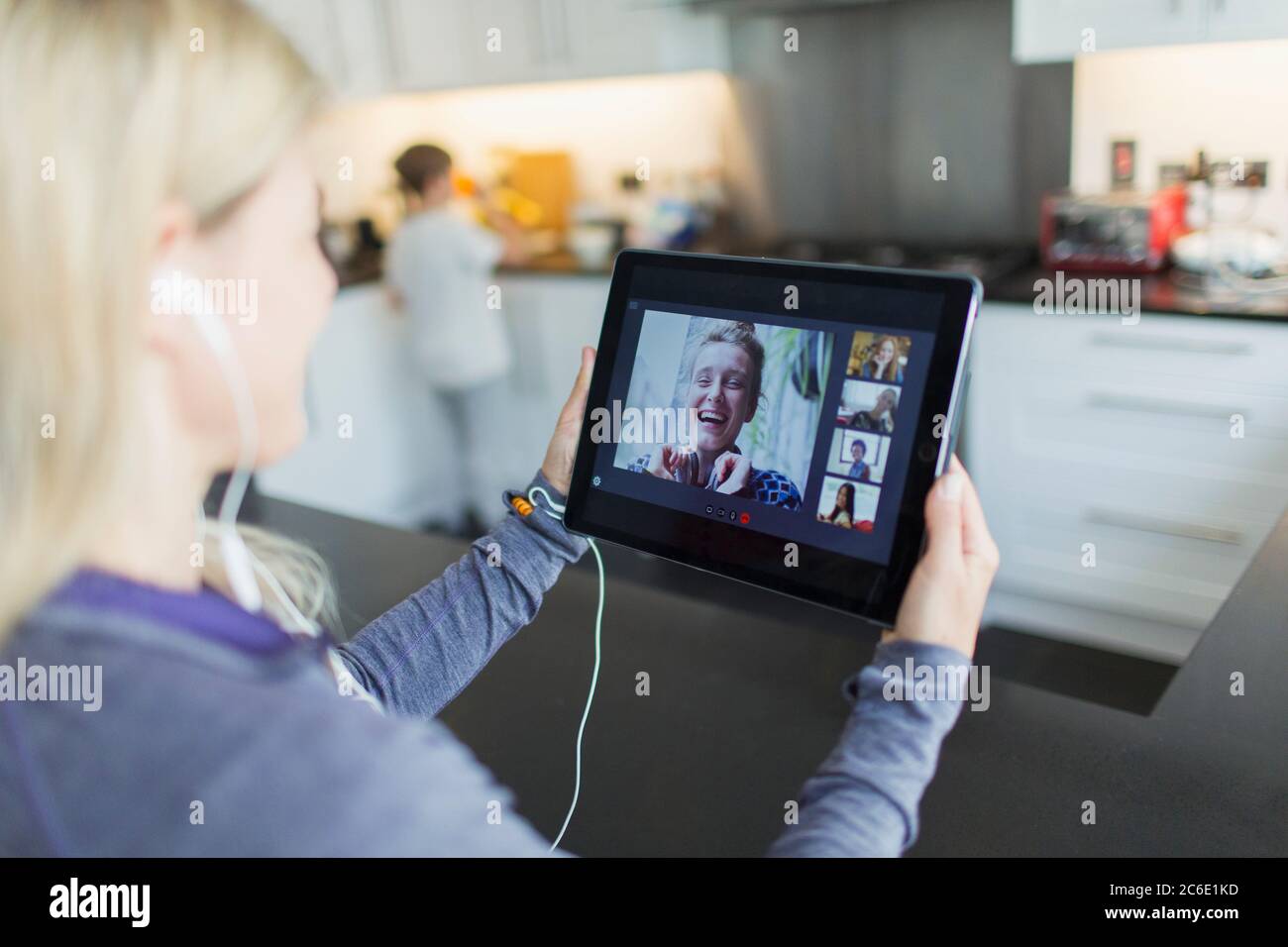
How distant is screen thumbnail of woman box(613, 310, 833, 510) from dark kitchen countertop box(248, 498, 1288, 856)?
0.82ft

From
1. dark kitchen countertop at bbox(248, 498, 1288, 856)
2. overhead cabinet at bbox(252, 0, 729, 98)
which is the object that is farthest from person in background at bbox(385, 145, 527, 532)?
dark kitchen countertop at bbox(248, 498, 1288, 856)

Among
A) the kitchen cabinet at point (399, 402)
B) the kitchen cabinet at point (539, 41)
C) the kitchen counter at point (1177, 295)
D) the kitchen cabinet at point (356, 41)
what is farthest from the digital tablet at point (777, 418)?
the kitchen cabinet at point (356, 41)

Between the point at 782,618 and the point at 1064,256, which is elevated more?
the point at 1064,256

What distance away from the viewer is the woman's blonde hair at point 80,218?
518 millimetres

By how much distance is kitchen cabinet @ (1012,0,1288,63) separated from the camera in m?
2.36

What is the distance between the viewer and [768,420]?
81 centimetres

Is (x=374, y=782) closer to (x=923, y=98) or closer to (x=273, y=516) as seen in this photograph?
(x=273, y=516)

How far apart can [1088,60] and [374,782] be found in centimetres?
286

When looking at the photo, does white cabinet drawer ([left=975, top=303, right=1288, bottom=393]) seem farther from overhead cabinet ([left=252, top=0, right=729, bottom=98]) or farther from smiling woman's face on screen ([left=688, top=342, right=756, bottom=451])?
smiling woman's face on screen ([left=688, top=342, right=756, bottom=451])

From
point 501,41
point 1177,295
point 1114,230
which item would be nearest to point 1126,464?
point 1177,295

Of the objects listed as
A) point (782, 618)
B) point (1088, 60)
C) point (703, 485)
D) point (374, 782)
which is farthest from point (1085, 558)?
point (374, 782)

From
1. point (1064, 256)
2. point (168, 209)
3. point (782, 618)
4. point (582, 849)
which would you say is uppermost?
point (168, 209)
